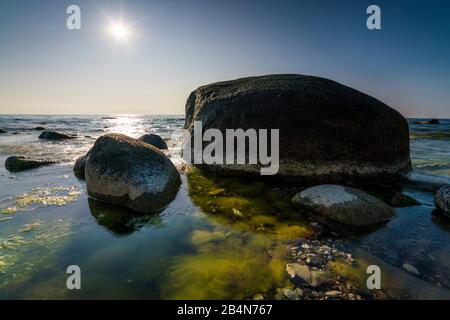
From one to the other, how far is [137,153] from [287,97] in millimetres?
3534

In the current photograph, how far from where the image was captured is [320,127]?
5.75 m

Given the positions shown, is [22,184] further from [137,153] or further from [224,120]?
[224,120]

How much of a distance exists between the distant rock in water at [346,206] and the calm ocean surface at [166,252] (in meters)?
0.25

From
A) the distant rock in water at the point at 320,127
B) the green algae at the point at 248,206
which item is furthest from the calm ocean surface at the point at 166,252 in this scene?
the distant rock in water at the point at 320,127

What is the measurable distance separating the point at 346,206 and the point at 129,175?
3.56 meters

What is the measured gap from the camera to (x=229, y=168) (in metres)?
6.28

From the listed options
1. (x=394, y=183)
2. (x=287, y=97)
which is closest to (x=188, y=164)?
(x=287, y=97)

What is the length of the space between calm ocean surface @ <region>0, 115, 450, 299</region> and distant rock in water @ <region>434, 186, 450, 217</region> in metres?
0.21

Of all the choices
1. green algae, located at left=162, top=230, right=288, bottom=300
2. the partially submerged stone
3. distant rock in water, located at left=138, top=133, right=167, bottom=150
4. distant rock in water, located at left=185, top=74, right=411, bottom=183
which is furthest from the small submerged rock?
distant rock in water, located at left=138, top=133, right=167, bottom=150

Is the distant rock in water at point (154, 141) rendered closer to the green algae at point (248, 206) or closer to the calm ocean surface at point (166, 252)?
the green algae at point (248, 206)

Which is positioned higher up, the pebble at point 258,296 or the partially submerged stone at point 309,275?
the partially submerged stone at point 309,275

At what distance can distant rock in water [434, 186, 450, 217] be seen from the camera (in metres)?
4.30

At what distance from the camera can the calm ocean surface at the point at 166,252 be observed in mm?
2604

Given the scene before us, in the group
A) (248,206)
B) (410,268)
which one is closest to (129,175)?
(248,206)
